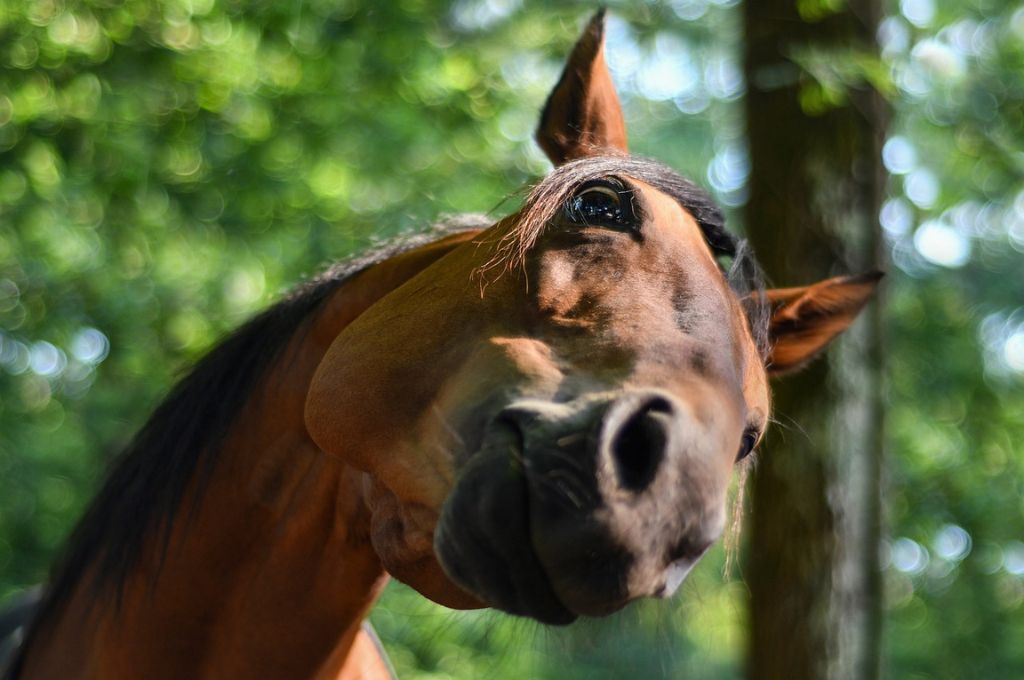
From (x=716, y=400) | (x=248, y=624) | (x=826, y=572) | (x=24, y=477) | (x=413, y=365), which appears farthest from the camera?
(x=24, y=477)

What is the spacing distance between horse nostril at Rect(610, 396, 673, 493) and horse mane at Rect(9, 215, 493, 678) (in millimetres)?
1199

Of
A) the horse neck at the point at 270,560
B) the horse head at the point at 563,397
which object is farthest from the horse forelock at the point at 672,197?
the horse neck at the point at 270,560

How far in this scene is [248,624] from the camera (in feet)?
8.00

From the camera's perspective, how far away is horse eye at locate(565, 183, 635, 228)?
2.12 meters

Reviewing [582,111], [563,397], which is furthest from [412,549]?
[582,111]

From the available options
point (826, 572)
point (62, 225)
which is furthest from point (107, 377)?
point (826, 572)

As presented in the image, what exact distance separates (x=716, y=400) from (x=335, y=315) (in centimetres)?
115

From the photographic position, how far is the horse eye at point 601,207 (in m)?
2.12

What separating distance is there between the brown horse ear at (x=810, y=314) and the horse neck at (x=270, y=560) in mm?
905

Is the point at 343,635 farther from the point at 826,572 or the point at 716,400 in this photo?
the point at 826,572

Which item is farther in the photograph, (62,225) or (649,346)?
(62,225)

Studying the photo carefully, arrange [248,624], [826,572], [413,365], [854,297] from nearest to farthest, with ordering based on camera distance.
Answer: [413,365]
[248,624]
[854,297]
[826,572]

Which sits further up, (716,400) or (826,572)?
(716,400)

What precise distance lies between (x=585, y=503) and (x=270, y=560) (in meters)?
1.17
